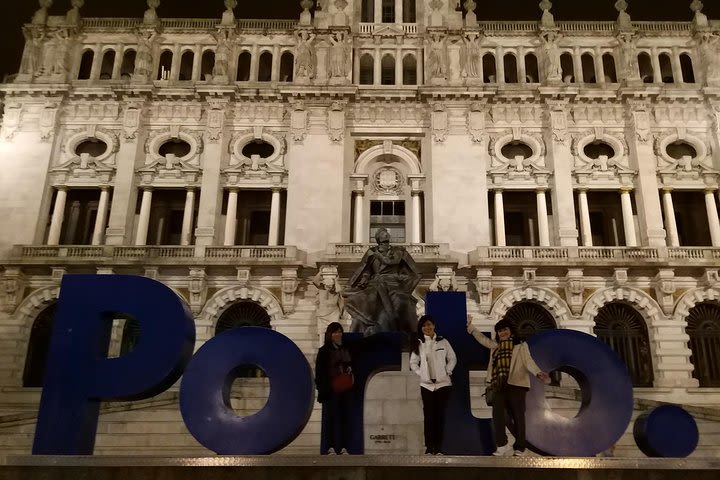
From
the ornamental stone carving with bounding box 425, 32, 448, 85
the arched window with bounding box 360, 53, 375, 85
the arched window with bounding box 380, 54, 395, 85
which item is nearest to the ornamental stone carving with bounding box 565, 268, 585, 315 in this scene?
the ornamental stone carving with bounding box 425, 32, 448, 85

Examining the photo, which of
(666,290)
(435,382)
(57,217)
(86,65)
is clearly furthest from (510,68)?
(435,382)

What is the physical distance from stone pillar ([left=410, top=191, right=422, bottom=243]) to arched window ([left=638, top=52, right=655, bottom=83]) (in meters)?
14.4

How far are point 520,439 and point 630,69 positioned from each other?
27.5m

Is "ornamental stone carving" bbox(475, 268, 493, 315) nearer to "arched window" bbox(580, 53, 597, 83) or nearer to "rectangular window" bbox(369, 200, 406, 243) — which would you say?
"rectangular window" bbox(369, 200, 406, 243)

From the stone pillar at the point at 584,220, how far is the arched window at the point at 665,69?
9172 millimetres

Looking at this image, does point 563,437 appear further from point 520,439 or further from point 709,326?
point 709,326

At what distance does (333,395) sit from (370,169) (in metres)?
22.5

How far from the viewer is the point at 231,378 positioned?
10219 millimetres

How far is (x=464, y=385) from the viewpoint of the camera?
10.4m

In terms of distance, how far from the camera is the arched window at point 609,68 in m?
33.0

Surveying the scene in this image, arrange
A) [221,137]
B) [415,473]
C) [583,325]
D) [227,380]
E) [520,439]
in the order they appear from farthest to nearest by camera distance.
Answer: [221,137] < [583,325] < [227,380] < [520,439] < [415,473]

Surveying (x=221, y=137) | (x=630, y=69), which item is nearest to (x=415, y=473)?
(x=221, y=137)

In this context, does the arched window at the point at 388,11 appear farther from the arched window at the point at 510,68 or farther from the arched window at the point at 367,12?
the arched window at the point at 510,68

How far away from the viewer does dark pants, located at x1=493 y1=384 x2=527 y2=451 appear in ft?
30.5
